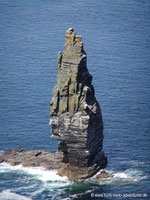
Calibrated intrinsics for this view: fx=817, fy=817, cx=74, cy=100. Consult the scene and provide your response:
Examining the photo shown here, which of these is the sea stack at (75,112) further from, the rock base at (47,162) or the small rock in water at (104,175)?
the small rock in water at (104,175)

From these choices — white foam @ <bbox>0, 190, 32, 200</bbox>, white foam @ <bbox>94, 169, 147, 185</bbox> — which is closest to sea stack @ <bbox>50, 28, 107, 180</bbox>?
white foam @ <bbox>94, 169, 147, 185</bbox>

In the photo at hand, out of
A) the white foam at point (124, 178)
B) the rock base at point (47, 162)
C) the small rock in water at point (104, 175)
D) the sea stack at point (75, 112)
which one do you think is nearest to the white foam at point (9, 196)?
the rock base at point (47, 162)

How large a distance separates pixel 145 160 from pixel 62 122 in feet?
77.8

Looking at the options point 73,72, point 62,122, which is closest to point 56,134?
point 62,122

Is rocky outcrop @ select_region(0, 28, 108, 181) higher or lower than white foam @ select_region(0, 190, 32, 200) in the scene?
higher

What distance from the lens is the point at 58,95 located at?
178m

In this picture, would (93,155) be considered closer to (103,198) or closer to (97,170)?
(97,170)

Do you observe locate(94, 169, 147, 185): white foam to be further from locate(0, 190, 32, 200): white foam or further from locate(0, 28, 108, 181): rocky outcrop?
locate(0, 190, 32, 200): white foam

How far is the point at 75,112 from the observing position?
177 meters

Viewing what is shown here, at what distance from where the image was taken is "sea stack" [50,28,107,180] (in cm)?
17425

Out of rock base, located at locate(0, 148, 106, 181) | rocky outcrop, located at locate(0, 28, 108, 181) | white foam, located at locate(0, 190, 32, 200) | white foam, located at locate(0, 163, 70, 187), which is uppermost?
rocky outcrop, located at locate(0, 28, 108, 181)

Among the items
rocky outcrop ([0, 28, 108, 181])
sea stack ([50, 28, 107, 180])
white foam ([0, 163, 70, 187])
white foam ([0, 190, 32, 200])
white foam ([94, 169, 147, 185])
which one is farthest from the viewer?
white foam ([0, 163, 70, 187])

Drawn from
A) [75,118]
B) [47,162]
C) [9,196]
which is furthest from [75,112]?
[9,196]

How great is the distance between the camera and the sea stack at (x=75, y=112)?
174250 mm
